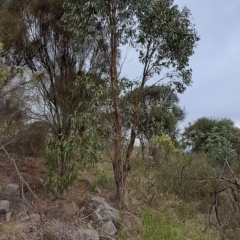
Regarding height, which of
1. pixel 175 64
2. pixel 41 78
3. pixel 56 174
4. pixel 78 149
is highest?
pixel 175 64

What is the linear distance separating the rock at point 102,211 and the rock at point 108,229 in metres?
0.14

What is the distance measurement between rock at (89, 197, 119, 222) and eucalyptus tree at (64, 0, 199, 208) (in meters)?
0.40

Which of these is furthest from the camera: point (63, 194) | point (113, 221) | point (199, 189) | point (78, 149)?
point (199, 189)

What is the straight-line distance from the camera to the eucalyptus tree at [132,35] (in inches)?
267

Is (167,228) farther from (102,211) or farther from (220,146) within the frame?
(220,146)

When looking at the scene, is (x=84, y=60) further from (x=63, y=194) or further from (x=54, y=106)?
(x=63, y=194)

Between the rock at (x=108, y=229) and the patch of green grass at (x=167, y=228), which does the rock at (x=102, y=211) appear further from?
the patch of green grass at (x=167, y=228)

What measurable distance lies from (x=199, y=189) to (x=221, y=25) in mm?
3632

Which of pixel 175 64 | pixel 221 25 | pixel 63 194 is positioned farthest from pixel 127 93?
pixel 221 25

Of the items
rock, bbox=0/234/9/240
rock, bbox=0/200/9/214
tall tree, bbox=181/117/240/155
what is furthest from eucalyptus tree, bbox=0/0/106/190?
tall tree, bbox=181/117/240/155

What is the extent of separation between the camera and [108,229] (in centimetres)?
629

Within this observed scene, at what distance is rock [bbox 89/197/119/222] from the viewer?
21.4 feet

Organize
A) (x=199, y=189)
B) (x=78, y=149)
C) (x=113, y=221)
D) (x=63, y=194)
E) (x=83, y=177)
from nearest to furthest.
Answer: (x=78, y=149) < (x=113, y=221) < (x=63, y=194) < (x=83, y=177) < (x=199, y=189)

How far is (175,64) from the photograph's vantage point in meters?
7.45
